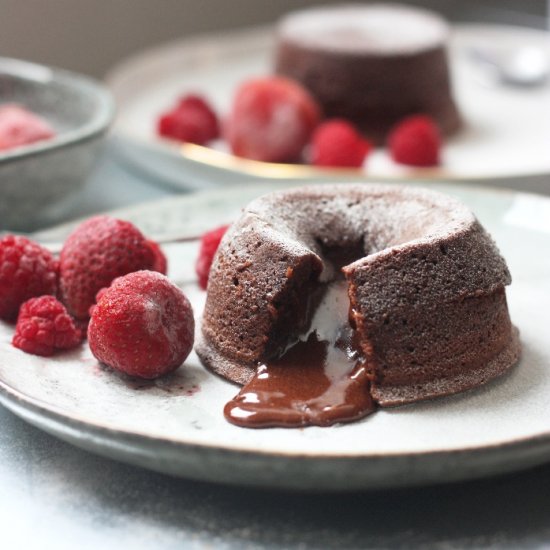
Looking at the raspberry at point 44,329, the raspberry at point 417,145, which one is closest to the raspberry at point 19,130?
the raspberry at point 44,329

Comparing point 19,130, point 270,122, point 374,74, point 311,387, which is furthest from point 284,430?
point 374,74

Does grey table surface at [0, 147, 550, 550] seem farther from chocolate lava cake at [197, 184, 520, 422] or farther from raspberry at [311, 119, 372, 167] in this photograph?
raspberry at [311, 119, 372, 167]

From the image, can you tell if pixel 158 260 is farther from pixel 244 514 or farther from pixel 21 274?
pixel 244 514

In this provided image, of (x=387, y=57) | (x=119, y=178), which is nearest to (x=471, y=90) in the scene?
(x=387, y=57)

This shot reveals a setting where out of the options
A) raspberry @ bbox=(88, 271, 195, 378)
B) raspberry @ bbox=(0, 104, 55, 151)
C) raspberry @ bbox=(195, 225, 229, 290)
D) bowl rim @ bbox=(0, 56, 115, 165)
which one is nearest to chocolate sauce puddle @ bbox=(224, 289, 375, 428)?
raspberry @ bbox=(88, 271, 195, 378)

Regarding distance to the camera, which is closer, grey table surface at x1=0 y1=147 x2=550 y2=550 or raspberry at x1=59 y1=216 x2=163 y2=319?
grey table surface at x1=0 y1=147 x2=550 y2=550

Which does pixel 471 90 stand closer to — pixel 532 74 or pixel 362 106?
pixel 532 74
